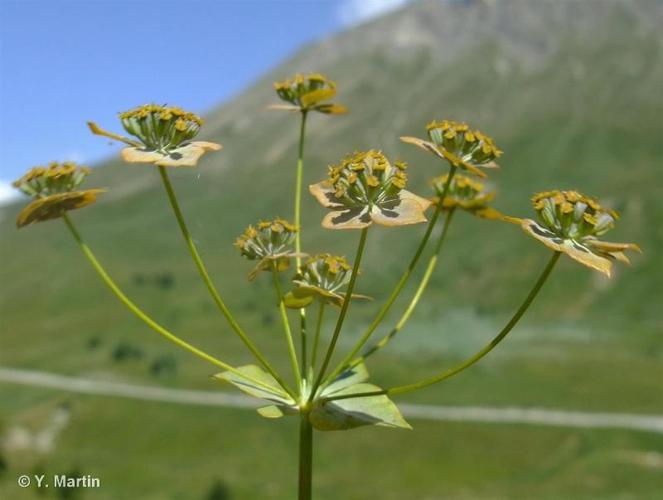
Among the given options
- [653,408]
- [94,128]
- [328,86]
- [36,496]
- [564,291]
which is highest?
[564,291]

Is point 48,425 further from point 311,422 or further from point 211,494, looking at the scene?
point 311,422

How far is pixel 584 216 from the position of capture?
21.6 feet

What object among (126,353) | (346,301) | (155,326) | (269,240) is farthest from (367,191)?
(126,353)

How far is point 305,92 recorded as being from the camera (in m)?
9.05

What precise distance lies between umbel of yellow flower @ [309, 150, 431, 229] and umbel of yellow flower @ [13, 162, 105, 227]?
2.06m

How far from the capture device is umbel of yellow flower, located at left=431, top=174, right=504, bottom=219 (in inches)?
348

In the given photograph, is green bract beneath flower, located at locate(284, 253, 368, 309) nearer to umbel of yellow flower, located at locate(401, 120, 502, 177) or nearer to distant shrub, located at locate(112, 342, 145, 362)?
umbel of yellow flower, located at locate(401, 120, 502, 177)

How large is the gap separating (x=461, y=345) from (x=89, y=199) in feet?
531

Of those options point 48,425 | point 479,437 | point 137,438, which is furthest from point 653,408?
point 48,425

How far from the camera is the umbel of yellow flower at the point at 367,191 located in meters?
6.28

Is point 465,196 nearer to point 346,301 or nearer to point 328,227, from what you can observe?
point 328,227

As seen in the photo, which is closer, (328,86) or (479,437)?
(328,86)

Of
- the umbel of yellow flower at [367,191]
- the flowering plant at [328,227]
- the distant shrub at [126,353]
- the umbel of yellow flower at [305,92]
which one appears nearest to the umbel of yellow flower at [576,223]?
the flowering plant at [328,227]

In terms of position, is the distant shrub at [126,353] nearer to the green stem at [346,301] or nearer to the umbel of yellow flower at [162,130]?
the umbel of yellow flower at [162,130]
